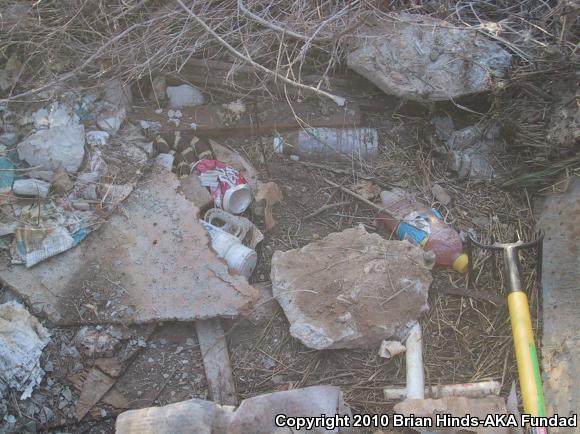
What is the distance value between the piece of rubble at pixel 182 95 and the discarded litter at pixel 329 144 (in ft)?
1.73

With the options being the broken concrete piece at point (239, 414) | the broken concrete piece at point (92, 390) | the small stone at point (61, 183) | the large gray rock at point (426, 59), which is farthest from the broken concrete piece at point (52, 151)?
the large gray rock at point (426, 59)

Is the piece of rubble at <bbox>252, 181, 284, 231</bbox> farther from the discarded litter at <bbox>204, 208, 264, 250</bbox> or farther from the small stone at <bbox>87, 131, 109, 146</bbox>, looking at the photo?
the small stone at <bbox>87, 131, 109, 146</bbox>

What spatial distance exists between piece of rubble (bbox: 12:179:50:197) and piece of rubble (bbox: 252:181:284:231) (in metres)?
1.00

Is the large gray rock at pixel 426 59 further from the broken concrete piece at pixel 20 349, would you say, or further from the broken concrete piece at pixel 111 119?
the broken concrete piece at pixel 20 349

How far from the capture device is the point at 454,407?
2174 millimetres

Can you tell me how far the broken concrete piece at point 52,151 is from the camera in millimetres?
2756

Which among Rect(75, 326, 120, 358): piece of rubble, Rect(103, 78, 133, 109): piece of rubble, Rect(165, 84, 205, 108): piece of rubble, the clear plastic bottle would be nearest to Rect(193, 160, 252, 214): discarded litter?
Rect(165, 84, 205, 108): piece of rubble

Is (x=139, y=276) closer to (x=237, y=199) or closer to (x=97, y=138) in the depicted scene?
(x=237, y=199)

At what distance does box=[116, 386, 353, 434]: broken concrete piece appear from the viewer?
2016 millimetres

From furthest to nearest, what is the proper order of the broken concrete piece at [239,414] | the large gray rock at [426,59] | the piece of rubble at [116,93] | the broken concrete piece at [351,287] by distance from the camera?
the piece of rubble at [116,93] < the large gray rock at [426,59] < the broken concrete piece at [351,287] < the broken concrete piece at [239,414]

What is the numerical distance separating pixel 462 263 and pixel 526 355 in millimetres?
575

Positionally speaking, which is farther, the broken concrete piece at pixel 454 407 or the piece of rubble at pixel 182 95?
the piece of rubble at pixel 182 95

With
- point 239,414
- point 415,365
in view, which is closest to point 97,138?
point 239,414

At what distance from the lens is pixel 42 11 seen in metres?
3.08
